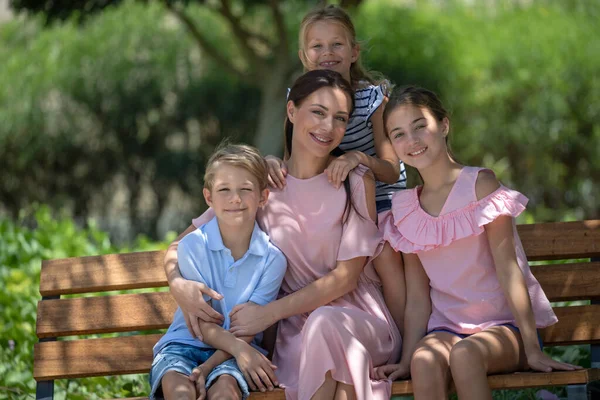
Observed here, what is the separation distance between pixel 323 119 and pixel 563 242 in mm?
1187

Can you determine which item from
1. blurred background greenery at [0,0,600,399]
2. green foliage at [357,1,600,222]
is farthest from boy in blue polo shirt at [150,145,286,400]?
green foliage at [357,1,600,222]

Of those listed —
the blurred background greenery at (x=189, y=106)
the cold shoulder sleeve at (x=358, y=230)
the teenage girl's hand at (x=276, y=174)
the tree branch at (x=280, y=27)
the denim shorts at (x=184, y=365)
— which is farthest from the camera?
the blurred background greenery at (x=189, y=106)

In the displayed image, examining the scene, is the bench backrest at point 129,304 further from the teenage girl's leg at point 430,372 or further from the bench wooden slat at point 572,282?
the teenage girl's leg at point 430,372

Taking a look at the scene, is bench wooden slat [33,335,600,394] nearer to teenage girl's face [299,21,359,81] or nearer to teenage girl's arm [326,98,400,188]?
teenage girl's arm [326,98,400,188]

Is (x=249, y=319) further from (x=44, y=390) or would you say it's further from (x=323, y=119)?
(x=44, y=390)

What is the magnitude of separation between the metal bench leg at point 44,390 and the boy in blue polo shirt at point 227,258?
1.97ft

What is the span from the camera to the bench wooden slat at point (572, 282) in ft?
12.5

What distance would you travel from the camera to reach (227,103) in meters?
9.79

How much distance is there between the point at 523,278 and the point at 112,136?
7.22m

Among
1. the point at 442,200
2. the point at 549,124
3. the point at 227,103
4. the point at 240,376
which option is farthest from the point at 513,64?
the point at 240,376

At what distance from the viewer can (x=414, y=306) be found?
3564 millimetres

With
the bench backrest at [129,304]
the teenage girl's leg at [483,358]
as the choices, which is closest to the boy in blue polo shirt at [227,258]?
the bench backrest at [129,304]

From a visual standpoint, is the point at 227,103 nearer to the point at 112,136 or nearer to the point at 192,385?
the point at 112,136

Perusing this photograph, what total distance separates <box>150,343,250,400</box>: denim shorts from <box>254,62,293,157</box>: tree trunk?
4713 mm
